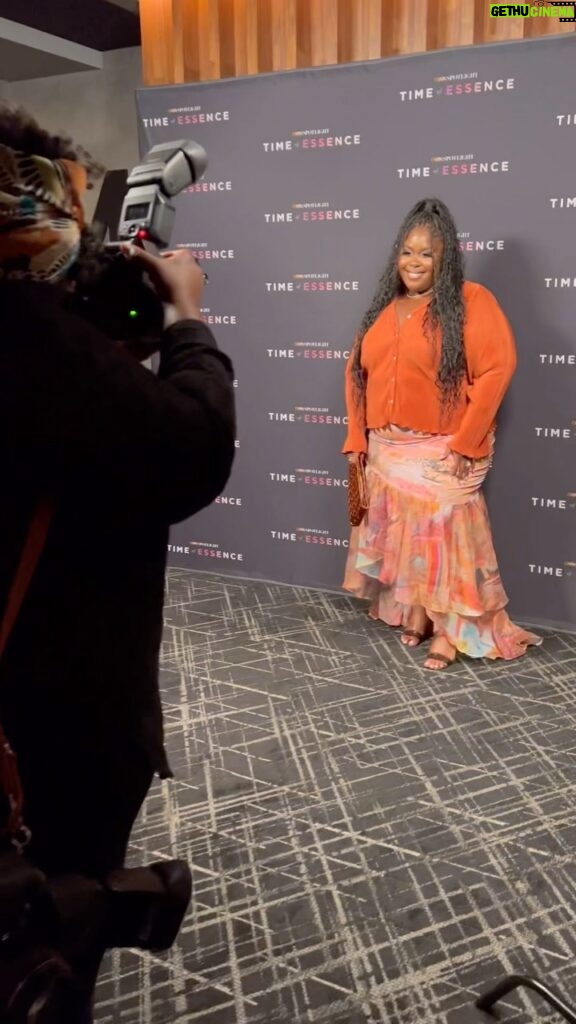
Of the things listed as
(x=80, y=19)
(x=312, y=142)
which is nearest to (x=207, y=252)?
(x=312, y=142)

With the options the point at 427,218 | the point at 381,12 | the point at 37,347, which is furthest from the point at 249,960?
the point at 381,12

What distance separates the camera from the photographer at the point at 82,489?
→ 2.35 ft

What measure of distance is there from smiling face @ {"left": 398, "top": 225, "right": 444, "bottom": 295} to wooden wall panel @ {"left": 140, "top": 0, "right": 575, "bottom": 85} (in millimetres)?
769

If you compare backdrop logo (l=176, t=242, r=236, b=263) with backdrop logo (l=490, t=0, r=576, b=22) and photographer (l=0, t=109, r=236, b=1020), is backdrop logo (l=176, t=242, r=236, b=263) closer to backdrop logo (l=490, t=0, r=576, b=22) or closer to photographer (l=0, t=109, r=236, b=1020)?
backdrop logo (l=490, t=0, r=576, b=22)

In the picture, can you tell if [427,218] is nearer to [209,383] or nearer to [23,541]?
[209,383]

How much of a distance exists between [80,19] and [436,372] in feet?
11.8

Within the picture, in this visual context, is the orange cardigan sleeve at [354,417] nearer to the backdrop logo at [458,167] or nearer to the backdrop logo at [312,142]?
the backdrop logo at [458,167]

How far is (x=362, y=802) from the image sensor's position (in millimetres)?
2141

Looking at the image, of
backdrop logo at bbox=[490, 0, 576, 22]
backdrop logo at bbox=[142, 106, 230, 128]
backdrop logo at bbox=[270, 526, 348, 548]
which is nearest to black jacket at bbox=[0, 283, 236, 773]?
backdrop logo at bbox=[490, 0, 576, 22]

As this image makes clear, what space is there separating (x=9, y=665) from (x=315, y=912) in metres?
1.23

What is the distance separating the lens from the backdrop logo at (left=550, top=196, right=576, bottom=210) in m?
2.81

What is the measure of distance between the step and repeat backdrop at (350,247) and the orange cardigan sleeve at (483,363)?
0.29m

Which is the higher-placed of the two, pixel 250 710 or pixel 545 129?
pixel 545 129

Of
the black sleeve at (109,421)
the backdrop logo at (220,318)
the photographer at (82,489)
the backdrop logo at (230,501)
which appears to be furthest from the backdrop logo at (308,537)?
the black sleeve at (109,421)
